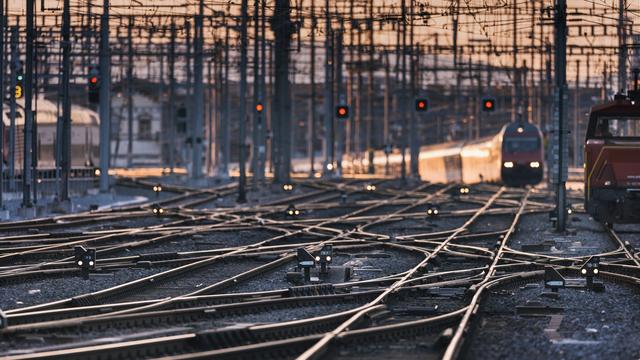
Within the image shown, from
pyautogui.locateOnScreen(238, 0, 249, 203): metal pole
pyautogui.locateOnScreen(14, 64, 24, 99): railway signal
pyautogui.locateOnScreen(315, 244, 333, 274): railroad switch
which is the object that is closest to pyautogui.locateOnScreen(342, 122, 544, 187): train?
pyautogui.locateOnScreen(238, 0, 249, 203): metal pole

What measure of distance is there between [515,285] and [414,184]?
49821mm

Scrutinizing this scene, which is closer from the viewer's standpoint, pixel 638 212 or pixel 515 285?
pixel 515 285

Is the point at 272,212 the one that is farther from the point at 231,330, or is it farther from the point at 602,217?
the point at 231,330

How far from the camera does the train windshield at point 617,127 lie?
30609mm

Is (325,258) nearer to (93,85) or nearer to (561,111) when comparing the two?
(561,111)

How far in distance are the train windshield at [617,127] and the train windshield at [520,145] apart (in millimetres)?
28132

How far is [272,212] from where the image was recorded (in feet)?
132

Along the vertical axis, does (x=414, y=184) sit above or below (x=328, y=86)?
below

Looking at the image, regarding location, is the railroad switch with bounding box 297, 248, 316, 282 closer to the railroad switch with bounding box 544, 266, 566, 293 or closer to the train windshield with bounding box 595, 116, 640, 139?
the railroad switch with bounding box 544, 266, 566, 293

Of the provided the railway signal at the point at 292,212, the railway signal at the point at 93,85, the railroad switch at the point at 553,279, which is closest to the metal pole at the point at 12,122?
the railway signal at the point at 93,85

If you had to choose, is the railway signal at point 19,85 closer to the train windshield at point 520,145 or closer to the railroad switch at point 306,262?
the railroad switch at point 306,262

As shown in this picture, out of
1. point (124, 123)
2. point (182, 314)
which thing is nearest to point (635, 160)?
point (182, 314)

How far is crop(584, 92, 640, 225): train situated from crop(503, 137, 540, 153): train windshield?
28872 mm

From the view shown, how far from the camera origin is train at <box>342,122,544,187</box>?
6022cm
